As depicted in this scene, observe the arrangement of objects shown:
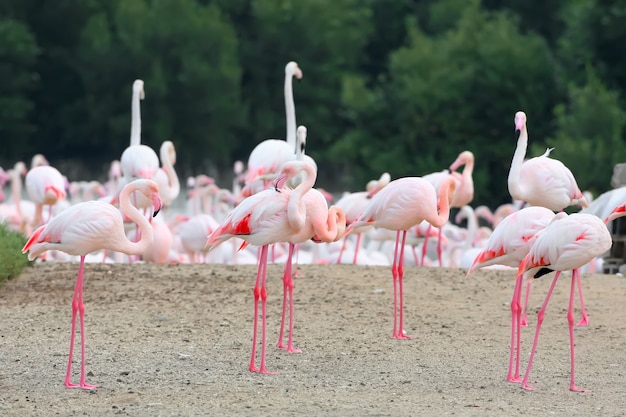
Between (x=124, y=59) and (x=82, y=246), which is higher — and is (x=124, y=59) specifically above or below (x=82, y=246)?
above

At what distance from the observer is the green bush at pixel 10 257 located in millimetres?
9977

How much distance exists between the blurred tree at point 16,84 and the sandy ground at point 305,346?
25.3 m

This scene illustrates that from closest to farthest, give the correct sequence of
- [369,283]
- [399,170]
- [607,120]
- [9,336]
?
[9,336], [369,283], [607,120], [399,170]

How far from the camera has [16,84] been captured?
36.1m

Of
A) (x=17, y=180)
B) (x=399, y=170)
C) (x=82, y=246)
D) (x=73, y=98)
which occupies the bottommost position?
(x=82, y=246)

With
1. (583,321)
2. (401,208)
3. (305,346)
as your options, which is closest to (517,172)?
(583,321)

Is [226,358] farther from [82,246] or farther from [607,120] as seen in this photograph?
[607,120]

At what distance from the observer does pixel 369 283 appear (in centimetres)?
1037

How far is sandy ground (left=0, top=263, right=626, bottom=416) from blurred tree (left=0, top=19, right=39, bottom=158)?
2526 centimetres

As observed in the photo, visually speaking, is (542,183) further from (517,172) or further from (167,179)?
(167,179)

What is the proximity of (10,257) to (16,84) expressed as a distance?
88.0 ft

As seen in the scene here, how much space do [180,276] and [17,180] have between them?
8.59m

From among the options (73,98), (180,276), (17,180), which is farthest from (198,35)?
(180,276)

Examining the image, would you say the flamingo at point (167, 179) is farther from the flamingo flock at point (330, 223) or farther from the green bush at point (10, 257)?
the green bush at point (10, 257)
